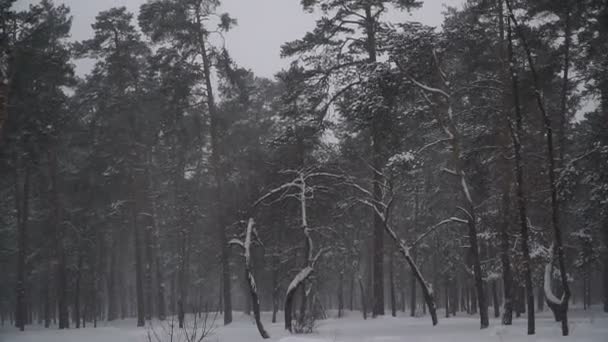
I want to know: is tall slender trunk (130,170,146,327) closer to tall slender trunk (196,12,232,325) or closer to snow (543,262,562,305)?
tall slender trunk (196,12,232,325)

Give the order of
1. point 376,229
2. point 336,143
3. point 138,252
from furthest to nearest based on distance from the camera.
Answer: point 138,252, point 336,143, point 376,229

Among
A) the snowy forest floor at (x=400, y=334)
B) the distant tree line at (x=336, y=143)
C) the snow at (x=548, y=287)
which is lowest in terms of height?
the snowy forest floor at (x=400, y=334)

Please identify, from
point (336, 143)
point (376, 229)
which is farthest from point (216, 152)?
point (376, 229)

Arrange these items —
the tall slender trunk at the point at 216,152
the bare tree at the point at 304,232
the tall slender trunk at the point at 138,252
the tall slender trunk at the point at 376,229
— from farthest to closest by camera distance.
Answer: the tall slender trunk at the point at 138,252 → the tall slender trunk at the point at 216,152 → the tall slender trunk at the point at 376,229 → the bare tree at the point at 304,232

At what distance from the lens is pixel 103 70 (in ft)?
86.2

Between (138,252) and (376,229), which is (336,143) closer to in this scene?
(376,229)

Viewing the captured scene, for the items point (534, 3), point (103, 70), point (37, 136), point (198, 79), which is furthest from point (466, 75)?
point (103, 70)

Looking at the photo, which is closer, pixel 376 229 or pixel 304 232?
pixel 304 232

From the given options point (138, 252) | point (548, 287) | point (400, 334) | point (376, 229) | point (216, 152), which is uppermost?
point (216, 152)

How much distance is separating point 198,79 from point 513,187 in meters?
16.1

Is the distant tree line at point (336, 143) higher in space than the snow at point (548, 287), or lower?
higher

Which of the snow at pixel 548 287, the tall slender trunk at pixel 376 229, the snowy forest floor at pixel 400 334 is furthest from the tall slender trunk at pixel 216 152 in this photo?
the snow at pixel 548 287

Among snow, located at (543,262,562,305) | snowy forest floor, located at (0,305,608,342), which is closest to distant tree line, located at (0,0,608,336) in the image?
snow, located at (543,262,562,305)

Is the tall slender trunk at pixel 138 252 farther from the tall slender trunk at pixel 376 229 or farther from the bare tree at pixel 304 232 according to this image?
the tall slender trunk at pixel 376 229
